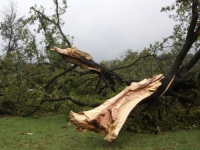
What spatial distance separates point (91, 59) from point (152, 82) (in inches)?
66.2

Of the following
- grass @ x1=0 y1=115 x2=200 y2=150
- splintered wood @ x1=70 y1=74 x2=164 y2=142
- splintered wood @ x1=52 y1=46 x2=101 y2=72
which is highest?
splintered wood @ x1=52 y1=46 x2=101 y2=72

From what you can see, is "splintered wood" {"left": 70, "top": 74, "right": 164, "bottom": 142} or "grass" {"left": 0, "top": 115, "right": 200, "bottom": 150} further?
"grass" {"left": 0, "top": 115, "right": 200, "bottom": 150}

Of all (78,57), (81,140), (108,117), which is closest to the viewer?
(108,117)

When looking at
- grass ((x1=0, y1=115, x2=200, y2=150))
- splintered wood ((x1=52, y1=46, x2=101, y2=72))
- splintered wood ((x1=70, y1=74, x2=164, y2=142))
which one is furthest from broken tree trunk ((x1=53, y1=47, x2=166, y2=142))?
splintered wood ((x1=52, y1=46, x2=101, y2=72))

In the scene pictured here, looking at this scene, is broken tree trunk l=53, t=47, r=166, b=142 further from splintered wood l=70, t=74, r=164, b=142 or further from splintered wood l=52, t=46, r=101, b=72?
splintered wood l=52, t=46, r=101, b=72

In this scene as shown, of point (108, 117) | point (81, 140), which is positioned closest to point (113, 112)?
point (108, 117)

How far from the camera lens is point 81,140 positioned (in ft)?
17.4

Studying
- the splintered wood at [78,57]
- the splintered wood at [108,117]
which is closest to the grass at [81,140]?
the splintered wood at [108,117]

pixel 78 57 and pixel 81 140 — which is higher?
pixel 78 57

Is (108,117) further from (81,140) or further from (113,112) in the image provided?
(81,140)

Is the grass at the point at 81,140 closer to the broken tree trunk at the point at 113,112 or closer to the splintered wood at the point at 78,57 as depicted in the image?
the broken tree trunk at the point at 113,112

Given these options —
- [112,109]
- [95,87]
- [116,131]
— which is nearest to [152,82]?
[112,109]

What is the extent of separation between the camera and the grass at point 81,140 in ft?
15.6

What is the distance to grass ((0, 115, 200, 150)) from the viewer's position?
4.75 meters
